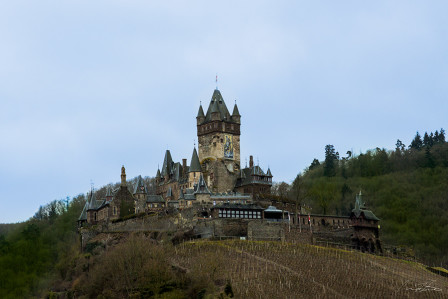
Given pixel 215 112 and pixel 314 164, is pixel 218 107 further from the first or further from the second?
pixel 314 164

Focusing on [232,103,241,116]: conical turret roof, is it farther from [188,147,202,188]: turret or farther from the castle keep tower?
[188,147,202,188]: turret

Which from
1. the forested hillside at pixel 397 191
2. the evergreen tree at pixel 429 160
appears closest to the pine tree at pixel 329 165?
the forested hillside at pixel 397 191

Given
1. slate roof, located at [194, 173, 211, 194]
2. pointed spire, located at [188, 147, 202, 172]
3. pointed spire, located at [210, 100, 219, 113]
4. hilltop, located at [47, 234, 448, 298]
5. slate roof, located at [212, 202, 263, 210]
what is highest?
pointed spire, located at [210, 100, 219, 113]

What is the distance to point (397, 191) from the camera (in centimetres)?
10675

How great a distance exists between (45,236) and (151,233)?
24.4 m

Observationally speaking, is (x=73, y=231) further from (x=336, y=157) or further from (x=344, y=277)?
(x=336, y=157)

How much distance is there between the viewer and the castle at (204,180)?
8644 cm

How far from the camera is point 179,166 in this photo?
93188 millimetres

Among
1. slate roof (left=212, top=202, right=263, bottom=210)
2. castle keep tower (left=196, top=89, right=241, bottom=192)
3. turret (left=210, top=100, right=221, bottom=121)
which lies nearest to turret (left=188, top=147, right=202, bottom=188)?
castle keep tower (left=196, top=89, right=241, bottom=192)

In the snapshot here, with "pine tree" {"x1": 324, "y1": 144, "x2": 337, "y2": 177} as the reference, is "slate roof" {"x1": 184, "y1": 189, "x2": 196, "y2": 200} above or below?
below

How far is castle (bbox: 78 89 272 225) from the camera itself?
8644 centimetres

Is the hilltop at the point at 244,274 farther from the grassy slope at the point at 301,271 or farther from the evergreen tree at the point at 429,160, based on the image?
the evergreen tree at the point at 429,160

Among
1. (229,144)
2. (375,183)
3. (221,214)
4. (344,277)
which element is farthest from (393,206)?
(344,277)

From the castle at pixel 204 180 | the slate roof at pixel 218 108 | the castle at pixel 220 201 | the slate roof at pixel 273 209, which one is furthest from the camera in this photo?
the slate roof at pixel 218 108
